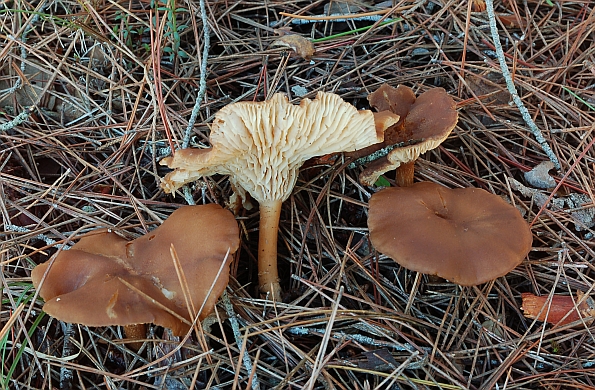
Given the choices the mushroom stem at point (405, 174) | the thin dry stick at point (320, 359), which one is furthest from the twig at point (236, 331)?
the mushroom stem at point (405, 174)

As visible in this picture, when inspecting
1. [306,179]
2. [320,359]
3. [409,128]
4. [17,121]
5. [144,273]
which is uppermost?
[17,121]

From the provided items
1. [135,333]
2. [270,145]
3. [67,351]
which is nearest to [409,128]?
[270,145]

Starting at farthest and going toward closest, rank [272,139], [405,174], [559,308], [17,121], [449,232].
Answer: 1. [17,121]
2. [405,174]
3. [559,308]
4. [449,232]
5. [272,139]

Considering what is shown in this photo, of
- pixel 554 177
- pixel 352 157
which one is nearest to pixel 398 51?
pixel 352 157

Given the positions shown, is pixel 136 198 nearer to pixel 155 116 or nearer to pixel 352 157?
pixel 155 116

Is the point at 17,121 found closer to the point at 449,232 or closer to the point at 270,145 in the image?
the point at 270,145
